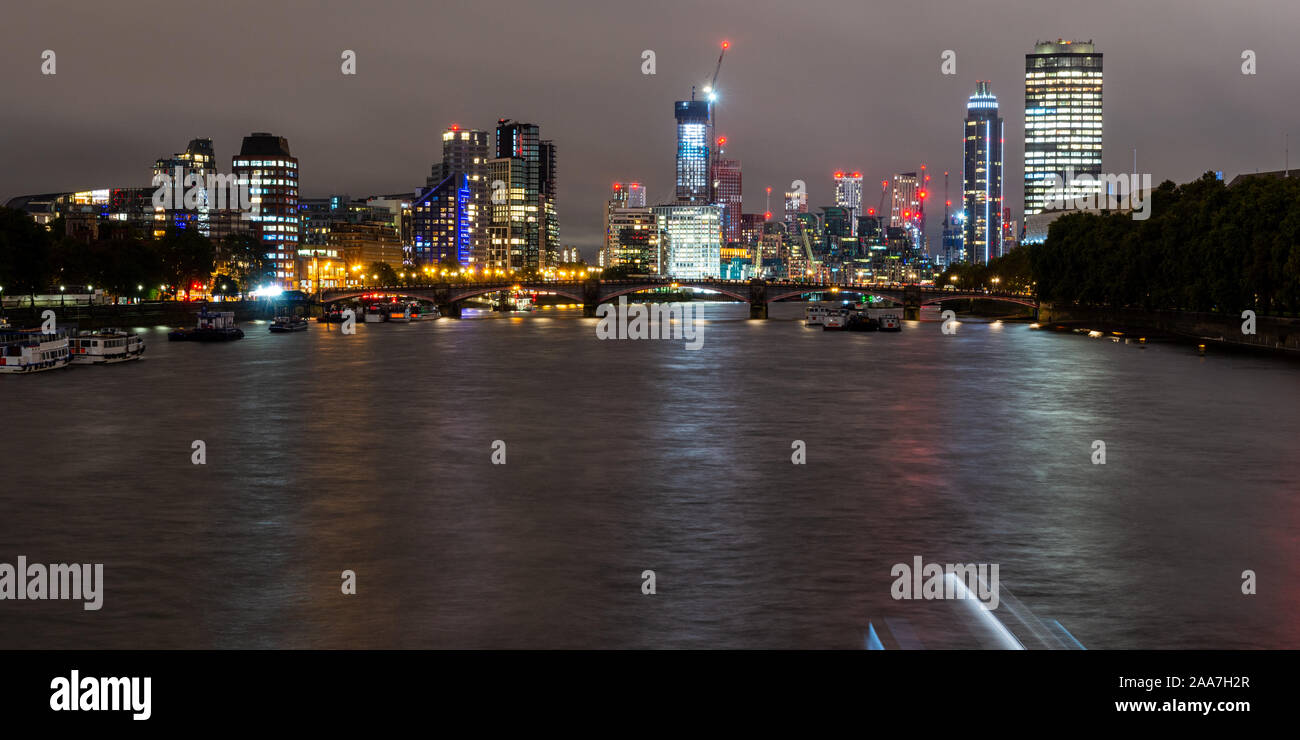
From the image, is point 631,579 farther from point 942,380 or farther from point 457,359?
point 457,359

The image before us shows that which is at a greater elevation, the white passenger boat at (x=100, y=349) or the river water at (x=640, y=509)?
the white passenger boat at (x=100, y=349)

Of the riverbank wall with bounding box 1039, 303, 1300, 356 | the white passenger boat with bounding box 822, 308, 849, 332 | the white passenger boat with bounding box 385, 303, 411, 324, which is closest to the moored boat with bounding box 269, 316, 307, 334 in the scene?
the white passenger boat with bounding box 385, 303, 411, 324

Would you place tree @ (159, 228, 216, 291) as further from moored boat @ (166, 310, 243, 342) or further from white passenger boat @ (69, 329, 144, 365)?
white passenger boat @ (69, 329, 144, 365)

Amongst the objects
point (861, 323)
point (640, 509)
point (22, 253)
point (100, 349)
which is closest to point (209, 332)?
point (22, 253)

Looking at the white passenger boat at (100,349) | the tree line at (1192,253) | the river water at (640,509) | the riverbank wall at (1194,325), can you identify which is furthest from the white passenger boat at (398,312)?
the river water at (640,509)

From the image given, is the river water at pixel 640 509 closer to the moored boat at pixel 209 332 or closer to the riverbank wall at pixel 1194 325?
the riverbank wall at pixel 1194 325
